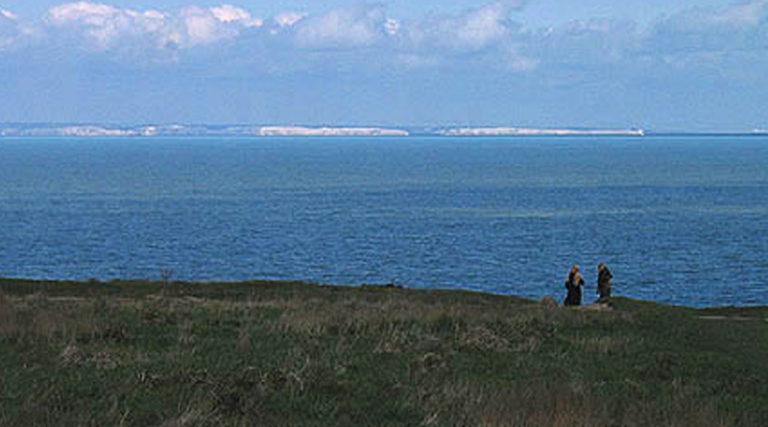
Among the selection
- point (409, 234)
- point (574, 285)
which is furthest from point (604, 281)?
point (409, 234)

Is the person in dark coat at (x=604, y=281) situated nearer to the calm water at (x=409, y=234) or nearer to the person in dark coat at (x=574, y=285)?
the person in dark coat at (x=574, y=285)

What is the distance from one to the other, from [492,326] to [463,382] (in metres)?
7.20

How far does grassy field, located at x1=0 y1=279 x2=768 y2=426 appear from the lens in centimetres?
1184

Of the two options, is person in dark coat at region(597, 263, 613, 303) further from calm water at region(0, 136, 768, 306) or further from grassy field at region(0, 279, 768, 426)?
calm water at region(0, 136, 768, 306)

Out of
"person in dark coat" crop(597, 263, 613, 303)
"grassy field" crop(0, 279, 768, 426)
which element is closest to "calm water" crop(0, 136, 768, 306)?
"person in dark coat" crop(597, 263, 613, 303)

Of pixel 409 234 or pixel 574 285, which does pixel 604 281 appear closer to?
pixel 574 285

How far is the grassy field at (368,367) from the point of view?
38.8ft

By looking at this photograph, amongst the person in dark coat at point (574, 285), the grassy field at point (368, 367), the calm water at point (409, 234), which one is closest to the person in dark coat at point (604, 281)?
the person in dark coat at point (574, 285)

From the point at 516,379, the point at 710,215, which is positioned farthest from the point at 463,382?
the point at 710,215

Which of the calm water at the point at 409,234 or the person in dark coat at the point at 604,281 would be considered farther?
the calm water at the point at 409,234

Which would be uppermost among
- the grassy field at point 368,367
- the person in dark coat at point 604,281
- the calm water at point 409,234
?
the grassy field at point 368,367

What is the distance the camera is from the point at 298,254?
7150 centimetres

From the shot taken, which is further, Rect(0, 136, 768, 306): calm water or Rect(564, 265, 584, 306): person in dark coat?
Rect(0, 136, 768, 306): calm water

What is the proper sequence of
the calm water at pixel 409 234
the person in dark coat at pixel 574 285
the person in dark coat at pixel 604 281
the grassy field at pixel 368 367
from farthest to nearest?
the calm water at pixel 409 234
the person in dark coat at pixel 604 281
the person in dark coat at pixel 574 285
the grassy field at pixel 368 367
